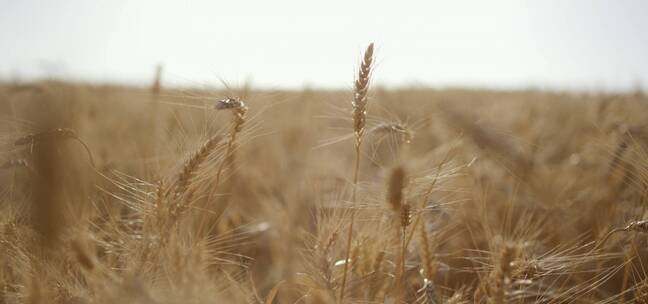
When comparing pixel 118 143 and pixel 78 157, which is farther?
pixel 118 143

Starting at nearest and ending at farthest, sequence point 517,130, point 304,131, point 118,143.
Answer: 1. point 118,143
2. point 517,130
3. point 304,131

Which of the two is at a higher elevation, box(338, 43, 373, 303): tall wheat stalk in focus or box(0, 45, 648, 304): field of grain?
box(338, 43, 373, 303): tall wheat stalk in focus

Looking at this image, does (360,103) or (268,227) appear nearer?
(360,103)

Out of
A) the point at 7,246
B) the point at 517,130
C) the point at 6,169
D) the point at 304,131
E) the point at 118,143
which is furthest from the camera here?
the point at 304,131

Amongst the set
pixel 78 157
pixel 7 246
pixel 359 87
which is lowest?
pixel 7 246

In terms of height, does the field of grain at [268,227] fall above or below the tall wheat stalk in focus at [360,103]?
below

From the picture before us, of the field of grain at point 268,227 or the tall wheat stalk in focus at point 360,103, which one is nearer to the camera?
the field of grain at point 268,227

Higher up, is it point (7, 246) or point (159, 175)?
point (159, 175)

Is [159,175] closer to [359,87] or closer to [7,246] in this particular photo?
[7,246]

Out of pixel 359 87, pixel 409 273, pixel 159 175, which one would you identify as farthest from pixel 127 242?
pixel 409 273

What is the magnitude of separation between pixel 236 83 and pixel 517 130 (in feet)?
10.4

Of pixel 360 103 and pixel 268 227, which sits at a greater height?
pixel 360 103

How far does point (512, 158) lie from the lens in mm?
1261

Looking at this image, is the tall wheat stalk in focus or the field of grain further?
the tall wheat stalk in focus
